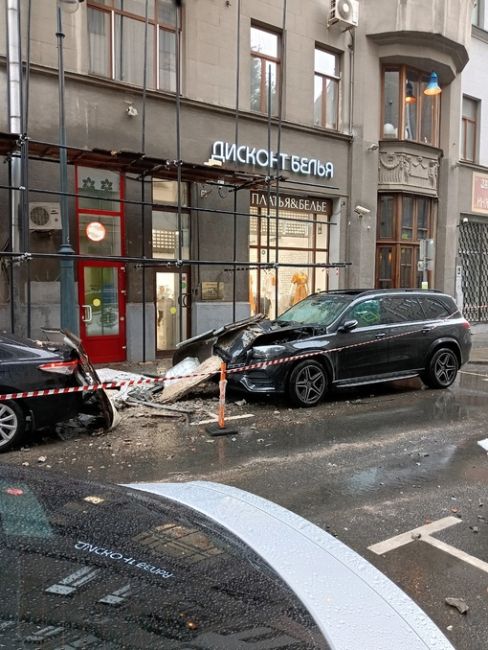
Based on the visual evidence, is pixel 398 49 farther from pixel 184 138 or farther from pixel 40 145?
pixel 40 145

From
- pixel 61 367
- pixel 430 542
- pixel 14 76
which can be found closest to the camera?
pixel 430 542

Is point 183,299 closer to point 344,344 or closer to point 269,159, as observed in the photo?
point 269,159

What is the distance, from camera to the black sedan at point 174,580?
1514 mm

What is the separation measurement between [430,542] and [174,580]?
2.86 meters

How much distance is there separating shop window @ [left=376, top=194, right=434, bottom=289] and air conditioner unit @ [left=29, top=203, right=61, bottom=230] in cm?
993

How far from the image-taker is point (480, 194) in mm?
19797

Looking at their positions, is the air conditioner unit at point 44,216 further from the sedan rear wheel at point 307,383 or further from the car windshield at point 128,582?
the car windshield at point 128,582

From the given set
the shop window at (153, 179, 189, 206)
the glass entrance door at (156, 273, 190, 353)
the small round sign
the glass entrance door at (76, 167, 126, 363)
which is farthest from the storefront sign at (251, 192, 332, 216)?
the small round sign

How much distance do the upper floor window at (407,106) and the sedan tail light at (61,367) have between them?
13477mm

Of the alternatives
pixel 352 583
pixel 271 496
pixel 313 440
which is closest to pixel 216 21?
pixel 313 440

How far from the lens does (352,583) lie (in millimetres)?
2096

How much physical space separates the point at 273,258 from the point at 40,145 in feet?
23.3

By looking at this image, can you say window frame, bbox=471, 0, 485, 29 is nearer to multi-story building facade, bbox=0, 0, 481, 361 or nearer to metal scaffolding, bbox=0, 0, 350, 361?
multi-story building facade, bbox=0, 0, 481, 361

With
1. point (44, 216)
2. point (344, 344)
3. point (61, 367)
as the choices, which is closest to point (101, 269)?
point (44, 216)
